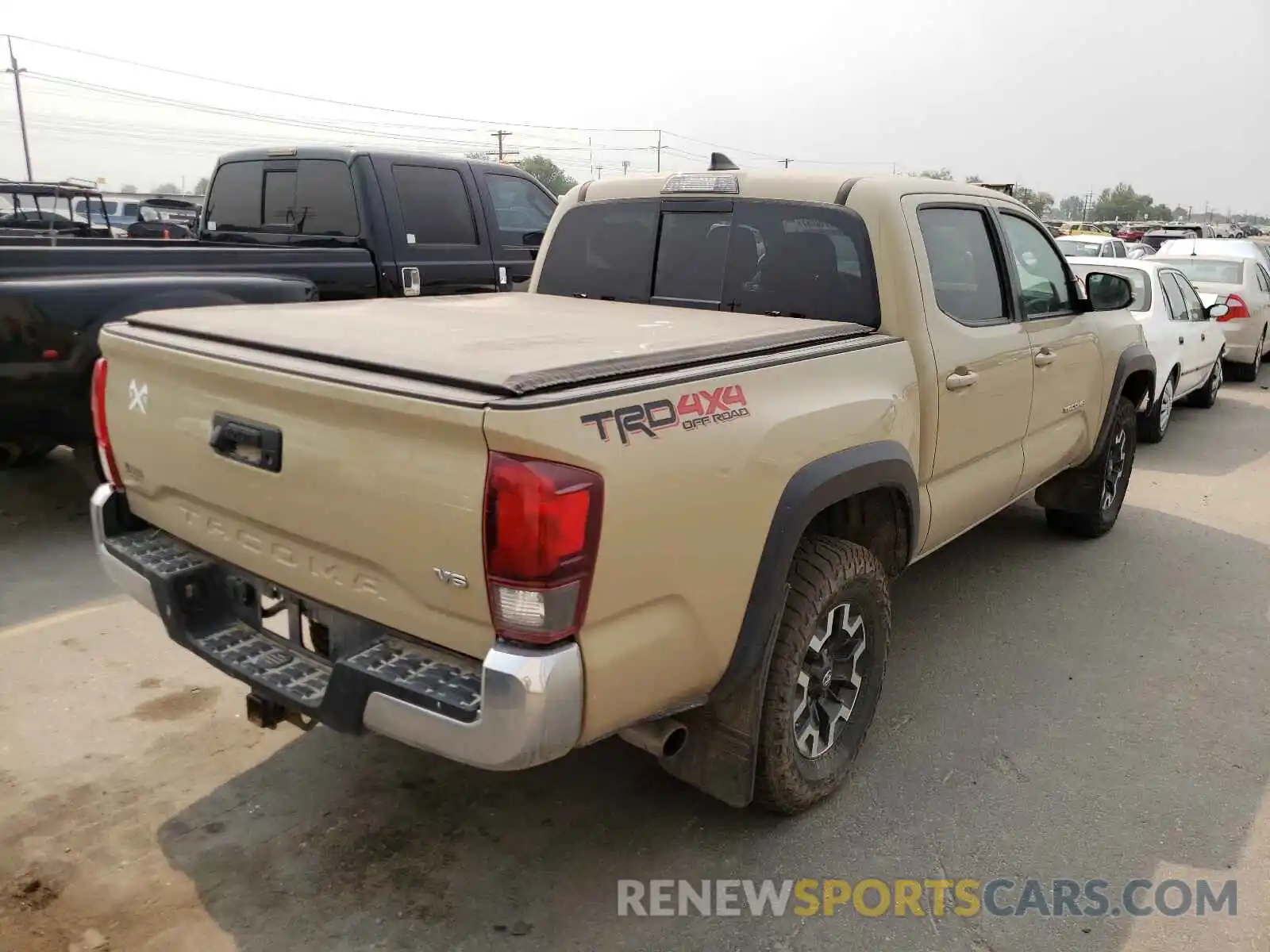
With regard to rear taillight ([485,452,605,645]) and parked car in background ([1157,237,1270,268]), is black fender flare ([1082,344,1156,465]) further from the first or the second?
parked car in background ([1157,237,1270,268])

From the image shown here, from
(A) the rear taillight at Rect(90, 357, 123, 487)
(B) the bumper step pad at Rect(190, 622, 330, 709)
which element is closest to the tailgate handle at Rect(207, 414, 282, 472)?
(B) the bumper step pad at Rect(190, 622, 330, 709)

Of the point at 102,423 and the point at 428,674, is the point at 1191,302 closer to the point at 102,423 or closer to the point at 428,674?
the point at 428,674

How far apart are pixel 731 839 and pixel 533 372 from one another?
169 centimetres

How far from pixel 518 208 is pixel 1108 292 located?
4.53 m

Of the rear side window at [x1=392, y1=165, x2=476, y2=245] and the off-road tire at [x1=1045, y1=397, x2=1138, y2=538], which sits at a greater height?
the rear side window at [x1=392, y1=165, x2=476, y2=245]

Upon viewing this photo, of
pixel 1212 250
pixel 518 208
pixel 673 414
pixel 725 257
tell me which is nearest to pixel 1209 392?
pixel 1212 250

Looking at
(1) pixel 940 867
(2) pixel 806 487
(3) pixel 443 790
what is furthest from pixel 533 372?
(1) pixel 940 867

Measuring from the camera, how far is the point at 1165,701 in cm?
398

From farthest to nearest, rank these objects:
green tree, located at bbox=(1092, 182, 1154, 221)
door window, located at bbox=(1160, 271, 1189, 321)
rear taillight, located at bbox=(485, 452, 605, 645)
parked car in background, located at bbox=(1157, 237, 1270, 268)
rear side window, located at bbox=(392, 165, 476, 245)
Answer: green tree, located at bbox=(1092, 182, 1154, 221) → parked car in background, located at bbox=(1157, 237, 1270, 268) → door window, located at bbox=(1160, 271, 1189, 321) → rear side window, located at bbox=(392, 165, 476, 245) → rear taillight, located at bbox=(485, 452, 605, 645)

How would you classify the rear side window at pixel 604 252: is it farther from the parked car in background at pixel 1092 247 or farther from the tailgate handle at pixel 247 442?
the parked car in background at pixel 1092 247

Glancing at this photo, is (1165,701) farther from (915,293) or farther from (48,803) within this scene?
(48,803)

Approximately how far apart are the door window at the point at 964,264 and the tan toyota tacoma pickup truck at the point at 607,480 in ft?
0.08

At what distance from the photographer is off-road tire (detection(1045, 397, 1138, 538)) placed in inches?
218

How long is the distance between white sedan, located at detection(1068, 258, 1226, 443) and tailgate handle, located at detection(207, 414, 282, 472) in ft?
24.7
